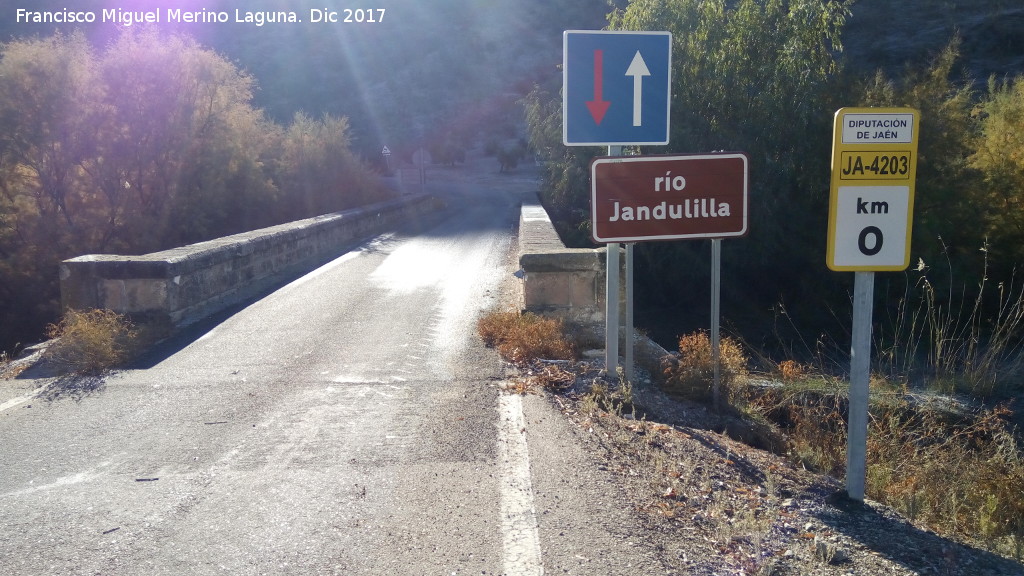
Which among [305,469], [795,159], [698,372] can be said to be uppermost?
[795,159]

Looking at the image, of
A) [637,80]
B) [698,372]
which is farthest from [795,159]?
[637,80]

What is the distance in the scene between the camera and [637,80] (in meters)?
5.63

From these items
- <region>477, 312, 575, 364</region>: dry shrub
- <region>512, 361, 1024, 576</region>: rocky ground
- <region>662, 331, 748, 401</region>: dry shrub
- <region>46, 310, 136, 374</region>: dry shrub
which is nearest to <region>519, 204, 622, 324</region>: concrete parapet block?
<region>477, 312, 575, 364</region>: dry shrub

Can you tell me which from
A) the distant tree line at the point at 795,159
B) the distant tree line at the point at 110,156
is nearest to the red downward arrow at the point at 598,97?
the distant tree line at the point at 795,159

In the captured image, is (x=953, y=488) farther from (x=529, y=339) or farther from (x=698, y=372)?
(x=529, y=339)

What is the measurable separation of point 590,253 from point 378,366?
212 centimetres

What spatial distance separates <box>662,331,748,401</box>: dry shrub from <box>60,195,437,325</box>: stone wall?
4.89 m

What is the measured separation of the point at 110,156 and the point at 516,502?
751 inches

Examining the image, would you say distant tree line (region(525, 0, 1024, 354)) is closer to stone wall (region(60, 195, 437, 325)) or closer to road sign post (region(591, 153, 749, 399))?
stone wall (region(60, 195, 437, 325))

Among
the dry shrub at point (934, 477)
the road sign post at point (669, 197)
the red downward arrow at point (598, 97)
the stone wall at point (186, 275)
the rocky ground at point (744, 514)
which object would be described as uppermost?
→ the red downward arrow at point (598, 97)

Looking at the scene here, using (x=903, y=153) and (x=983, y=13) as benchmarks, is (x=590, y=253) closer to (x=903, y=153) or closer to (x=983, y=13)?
(x=903, y=153)

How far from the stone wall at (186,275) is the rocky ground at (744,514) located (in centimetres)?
467

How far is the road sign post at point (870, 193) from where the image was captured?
12.3 feet

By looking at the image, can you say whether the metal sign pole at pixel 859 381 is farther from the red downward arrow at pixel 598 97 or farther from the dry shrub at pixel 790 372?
the dry shrub at pixel 790 372
